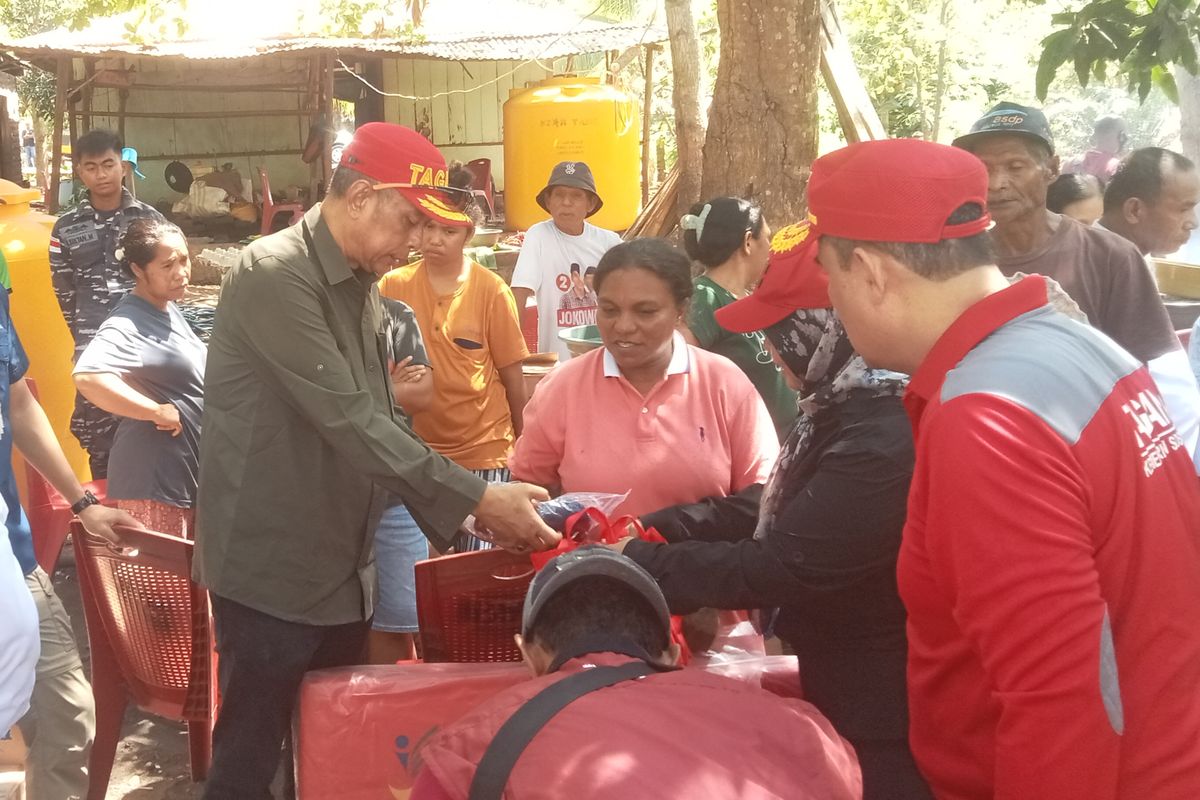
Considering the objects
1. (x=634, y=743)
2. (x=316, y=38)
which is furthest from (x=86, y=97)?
(x=634, y=743)

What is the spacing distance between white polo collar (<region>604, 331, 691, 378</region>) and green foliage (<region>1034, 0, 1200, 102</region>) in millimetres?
1307

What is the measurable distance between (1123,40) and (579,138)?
504 inches

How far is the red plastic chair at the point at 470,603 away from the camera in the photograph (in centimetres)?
285

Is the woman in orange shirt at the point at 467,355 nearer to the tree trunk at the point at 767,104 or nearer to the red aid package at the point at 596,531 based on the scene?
the tree trunk at the point at 767,104

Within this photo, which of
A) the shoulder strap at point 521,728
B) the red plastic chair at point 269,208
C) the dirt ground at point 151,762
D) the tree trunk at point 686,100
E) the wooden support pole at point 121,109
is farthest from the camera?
the wooden support pole at point 121,109

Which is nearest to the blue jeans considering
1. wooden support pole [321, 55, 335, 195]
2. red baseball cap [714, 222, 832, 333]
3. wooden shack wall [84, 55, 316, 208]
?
red baseball cap [714, 222, 832, 333]

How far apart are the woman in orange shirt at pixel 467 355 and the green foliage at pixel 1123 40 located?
2233mm

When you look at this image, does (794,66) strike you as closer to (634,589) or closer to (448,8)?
(634,589)

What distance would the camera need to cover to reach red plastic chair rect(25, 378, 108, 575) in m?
4.56

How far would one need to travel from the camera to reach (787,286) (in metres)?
2.25

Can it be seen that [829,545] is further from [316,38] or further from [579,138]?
[579,138]

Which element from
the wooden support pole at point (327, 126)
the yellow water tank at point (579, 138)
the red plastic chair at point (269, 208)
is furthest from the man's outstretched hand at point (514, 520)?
the red plastic chair at point (269, 208)

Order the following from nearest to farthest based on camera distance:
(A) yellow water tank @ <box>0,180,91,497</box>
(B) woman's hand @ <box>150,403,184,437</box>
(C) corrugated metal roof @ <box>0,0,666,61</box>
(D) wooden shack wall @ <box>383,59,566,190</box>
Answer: (B) woman's hand @ <box>150,403,184,437</box> → (A) yellow water tank @ <box>0,180,91,497</box> → (C) corrugated metal roof @ <box>0,0,666,61</box> → (D) wooden shack wall @ <box>383,59,566,190</box>

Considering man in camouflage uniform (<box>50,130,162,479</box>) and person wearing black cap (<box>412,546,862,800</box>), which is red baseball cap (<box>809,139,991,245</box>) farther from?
man in camouflage uniform (<box>50,130,162,479</box>)
